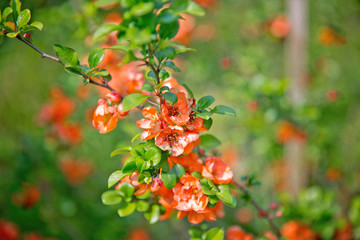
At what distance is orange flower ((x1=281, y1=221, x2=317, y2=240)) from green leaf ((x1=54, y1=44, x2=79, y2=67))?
37.2 inches

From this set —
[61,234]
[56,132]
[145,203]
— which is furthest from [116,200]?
[61,234]

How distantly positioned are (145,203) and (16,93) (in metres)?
2.32

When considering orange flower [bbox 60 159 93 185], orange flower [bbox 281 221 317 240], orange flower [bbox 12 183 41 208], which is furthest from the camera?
orange flower [bbox 60 159 93 185]

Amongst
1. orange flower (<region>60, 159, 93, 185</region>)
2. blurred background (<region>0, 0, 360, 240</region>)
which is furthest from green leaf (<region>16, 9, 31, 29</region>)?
orange flower (<region>60, 159, 93, 185</region>)

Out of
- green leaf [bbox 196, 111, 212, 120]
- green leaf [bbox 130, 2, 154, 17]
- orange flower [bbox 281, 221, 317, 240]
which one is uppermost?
green leaf [bbox 130, 2, 154, 17]

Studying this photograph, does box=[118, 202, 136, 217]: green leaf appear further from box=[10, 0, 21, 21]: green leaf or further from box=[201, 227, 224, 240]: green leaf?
box=[10, 0, 21, 21]: green leaf

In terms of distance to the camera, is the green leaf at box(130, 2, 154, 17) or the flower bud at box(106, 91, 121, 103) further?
the flower bud at box(106, 91, 121, 103)

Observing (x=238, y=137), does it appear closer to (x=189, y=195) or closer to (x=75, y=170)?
(x=75, y=170)

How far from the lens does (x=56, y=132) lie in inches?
58.6

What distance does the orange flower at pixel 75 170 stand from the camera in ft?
5.99

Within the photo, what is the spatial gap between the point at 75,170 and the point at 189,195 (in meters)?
1.44

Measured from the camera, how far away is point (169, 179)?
553mm

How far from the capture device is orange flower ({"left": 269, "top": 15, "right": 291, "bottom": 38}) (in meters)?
1.58

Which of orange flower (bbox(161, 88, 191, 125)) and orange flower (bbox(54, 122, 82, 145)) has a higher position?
orange flower (bbox(161, 88, 191, 125))
